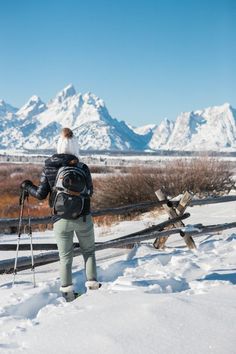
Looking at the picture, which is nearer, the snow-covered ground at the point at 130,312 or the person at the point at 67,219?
the snow-covered ground at the point at 130,312

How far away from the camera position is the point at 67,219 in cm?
512

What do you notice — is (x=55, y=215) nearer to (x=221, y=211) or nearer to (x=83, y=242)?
(x=83, y=242)

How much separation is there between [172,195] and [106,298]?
49.3 ft

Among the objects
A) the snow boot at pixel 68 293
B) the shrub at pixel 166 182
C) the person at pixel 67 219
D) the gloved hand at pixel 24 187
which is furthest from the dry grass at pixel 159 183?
the snow boot at pixel 68 293

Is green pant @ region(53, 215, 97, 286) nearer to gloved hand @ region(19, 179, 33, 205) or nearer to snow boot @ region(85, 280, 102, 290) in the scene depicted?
snow boot @ region(85, 280, 102, 290)

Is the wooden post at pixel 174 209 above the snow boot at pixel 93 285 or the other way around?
above

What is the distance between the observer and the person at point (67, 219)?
5.09 meters

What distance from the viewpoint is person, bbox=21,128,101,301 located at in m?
5.09

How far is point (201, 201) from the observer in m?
9.74

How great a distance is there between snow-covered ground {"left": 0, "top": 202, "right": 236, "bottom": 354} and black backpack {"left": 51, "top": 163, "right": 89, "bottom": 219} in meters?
0.83

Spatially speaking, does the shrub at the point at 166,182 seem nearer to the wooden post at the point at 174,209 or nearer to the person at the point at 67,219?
the wooden post at the point at 174,209

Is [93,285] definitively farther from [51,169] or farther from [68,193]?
[51,169]

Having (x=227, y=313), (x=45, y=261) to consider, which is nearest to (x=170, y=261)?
Result: (x=45, y=261)

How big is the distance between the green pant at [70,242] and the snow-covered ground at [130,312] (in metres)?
0.31
